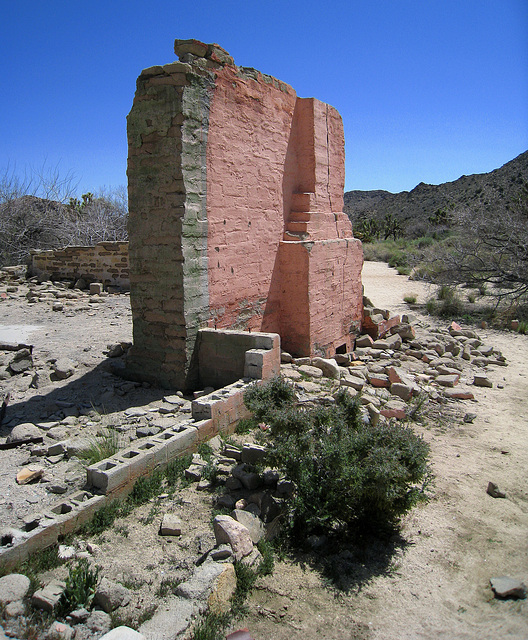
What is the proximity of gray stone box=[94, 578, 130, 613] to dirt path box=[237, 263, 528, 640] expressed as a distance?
725 mm

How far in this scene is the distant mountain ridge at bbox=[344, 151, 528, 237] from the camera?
1361 inches

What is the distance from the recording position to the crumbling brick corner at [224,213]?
18.3 ft

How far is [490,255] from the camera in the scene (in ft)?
45.7

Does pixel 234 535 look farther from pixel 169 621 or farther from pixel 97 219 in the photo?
pixel 97 219

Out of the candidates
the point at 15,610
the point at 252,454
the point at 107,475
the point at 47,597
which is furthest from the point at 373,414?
the point at 15,610

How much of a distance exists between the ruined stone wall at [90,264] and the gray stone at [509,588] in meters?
11.8

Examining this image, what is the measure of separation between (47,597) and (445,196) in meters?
36.4

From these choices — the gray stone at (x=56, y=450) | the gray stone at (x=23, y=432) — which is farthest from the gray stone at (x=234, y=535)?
the gray stone at (x=23, y=432)

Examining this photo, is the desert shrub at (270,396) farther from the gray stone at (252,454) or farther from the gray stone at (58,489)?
the gray stone at (58,489)

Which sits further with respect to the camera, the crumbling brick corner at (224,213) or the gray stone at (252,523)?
the crumbling brick corner at (224,213)

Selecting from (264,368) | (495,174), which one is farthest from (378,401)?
(495,174)

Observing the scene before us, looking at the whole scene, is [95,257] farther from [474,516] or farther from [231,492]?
[474,516]

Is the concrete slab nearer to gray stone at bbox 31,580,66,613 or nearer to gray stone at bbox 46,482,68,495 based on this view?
gray stone at bbox 46,482,68,495

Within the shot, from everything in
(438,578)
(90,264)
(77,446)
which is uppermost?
(90,264)
